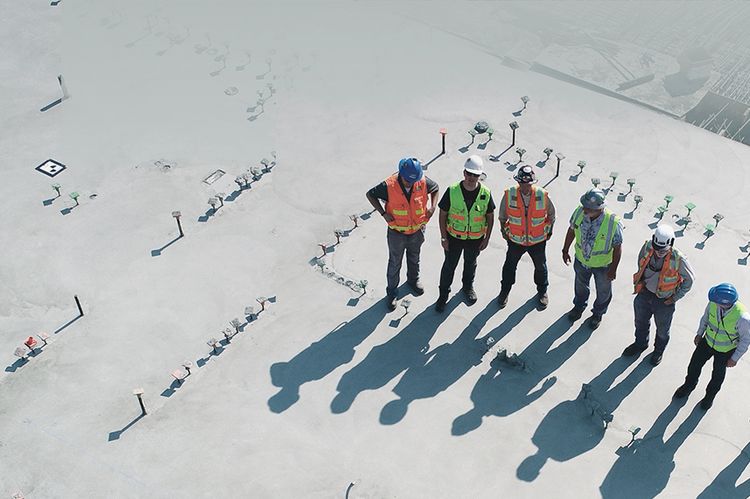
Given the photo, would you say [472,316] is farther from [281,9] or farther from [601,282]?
[281,9]

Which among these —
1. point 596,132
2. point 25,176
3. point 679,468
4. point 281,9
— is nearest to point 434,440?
point 679,468

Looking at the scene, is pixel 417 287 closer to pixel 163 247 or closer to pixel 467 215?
pixel 467 215

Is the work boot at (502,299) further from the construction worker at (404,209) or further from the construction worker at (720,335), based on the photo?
the construction worker at (720,335)

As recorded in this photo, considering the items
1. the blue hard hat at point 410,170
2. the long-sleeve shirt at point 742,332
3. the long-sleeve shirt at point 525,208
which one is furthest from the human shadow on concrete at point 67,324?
the long-sleeve shirt at point 742,332

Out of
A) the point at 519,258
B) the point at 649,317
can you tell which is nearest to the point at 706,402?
the point at 649,317

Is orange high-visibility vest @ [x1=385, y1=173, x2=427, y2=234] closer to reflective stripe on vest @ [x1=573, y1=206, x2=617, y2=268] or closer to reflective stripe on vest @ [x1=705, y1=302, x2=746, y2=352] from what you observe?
reflective stripe on vest @ [x1=573, y1=206, x2=617, y2=268]

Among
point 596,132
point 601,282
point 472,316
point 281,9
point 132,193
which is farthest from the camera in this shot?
point 281,9

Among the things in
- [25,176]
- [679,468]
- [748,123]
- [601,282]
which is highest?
[748,123]
